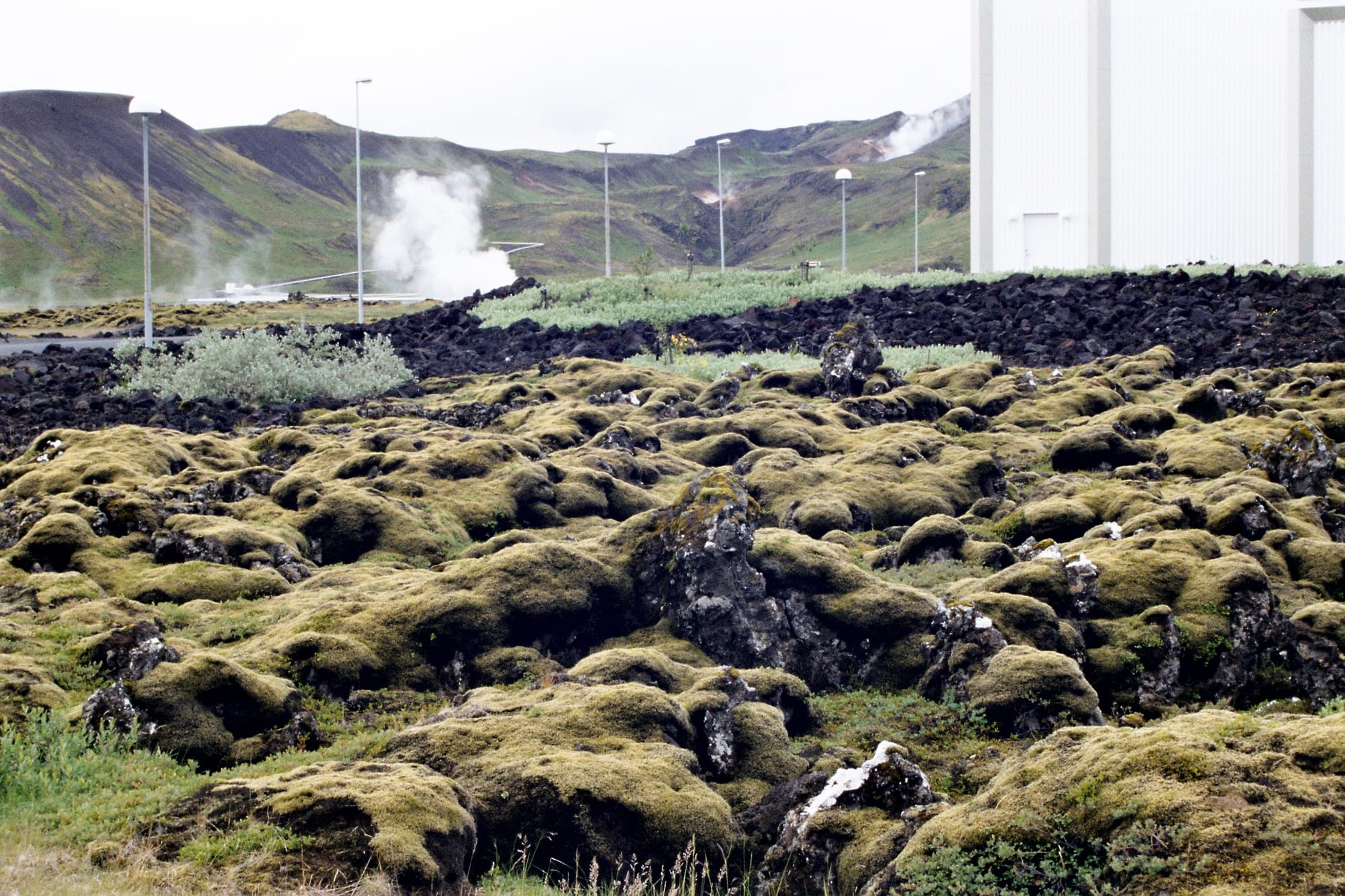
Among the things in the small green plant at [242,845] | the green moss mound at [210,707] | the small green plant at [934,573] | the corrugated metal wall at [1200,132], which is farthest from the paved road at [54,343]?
the small green plant at [242,845]

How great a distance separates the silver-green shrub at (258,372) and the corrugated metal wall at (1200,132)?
3036cm

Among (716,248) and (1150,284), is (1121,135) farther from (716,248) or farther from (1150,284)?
(716,248)

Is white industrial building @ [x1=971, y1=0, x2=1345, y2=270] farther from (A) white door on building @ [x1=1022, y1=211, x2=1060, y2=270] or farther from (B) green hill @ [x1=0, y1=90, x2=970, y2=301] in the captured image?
(B) green hill @ [x1=0, y1=90, x2=970, y2=301]

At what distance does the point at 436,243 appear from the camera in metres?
137

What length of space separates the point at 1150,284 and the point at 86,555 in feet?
109

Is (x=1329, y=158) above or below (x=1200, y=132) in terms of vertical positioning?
below

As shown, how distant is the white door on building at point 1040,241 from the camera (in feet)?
163

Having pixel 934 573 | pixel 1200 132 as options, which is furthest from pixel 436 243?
pixel 934 573

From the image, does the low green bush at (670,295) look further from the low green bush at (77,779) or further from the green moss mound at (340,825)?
the green moss mound at (340,825)

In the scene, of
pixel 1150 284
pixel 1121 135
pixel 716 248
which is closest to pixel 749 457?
pixel 1150 284

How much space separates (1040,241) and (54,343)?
1522 inches

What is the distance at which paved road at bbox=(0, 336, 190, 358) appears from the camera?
4311 centimetres

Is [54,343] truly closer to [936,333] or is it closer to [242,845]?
[936,333]

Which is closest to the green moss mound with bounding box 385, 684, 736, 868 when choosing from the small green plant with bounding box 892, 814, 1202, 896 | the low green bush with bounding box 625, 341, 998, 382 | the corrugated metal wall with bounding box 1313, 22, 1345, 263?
the small green plant with bounding box 892, 814, 1202, 896
